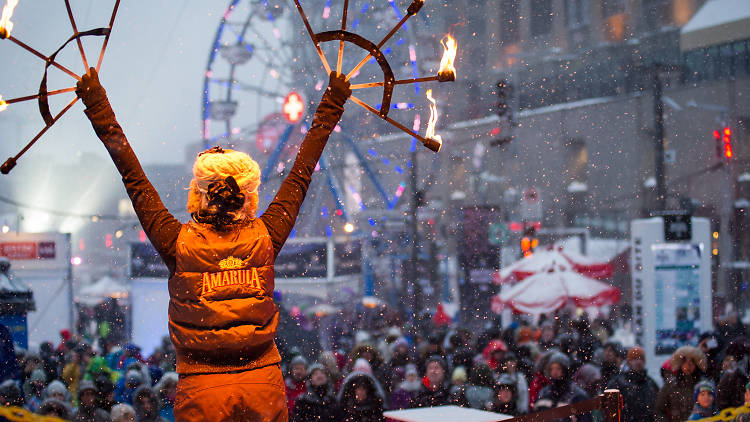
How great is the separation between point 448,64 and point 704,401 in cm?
431

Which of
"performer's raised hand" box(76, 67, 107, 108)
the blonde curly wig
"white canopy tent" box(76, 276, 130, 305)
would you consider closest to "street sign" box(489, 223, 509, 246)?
"white canopy tent" box(76, 276, 130, 305)

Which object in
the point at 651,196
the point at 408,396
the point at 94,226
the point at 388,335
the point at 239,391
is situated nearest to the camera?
the point at 239,391

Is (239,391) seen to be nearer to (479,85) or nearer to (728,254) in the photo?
(728,254)

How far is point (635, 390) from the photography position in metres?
6.46

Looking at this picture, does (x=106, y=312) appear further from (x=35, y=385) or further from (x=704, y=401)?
(x=704, y=401)

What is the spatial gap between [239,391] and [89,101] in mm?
859

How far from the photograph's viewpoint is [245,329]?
2.04 meters

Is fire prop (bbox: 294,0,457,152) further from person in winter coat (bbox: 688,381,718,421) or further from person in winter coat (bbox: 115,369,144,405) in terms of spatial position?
person in winter coat (bbox: 115,369,144,405)

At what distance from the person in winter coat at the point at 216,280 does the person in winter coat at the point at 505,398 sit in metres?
4.39

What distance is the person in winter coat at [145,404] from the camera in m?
5.61

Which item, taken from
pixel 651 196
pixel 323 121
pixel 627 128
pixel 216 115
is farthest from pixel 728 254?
pixel 323 121

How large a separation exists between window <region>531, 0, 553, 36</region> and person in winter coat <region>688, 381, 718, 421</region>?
2663 centimetres

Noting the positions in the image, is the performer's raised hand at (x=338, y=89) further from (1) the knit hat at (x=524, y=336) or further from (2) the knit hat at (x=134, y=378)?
(1) the knit hat at (x=524, y=336)

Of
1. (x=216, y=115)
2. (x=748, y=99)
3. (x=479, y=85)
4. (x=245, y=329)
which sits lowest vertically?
(x=245, y=329)
